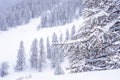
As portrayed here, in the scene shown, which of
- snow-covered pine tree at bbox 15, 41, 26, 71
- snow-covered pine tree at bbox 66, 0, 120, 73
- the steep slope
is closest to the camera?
snow-covered pine tree at bbox 66, 0, 120, 73

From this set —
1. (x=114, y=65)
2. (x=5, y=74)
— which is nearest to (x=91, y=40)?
(x=114, y=65)

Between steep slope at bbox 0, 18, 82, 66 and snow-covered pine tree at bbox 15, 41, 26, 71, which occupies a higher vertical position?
steep slope at bbox 0, 18, 82, 66

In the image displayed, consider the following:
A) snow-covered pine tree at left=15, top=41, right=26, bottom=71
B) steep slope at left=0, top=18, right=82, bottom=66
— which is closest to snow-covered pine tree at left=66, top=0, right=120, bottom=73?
snow-covered pine tree at left=15, top=41, right=26, bottom=71

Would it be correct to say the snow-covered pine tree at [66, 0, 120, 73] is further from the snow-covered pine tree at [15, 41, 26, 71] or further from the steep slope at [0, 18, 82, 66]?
the steep slope at [0, 18, 82, 66]

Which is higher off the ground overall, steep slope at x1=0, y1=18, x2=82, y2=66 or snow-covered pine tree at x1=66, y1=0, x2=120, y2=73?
steep slope at x1=0, y1=18, x2=82, y2=66

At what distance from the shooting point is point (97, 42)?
9836mm

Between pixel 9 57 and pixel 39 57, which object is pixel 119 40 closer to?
pixel 39 57

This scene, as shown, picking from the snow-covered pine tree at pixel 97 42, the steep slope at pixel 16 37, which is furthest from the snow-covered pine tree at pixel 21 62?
the snow-covered pine tree at pixel 97 42

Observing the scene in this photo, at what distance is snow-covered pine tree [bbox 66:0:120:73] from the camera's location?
32.5ft

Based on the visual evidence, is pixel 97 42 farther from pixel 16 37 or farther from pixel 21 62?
pixel 16 37

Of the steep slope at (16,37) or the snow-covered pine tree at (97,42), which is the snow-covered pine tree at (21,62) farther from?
the snow-covered pine tree at (97,42)

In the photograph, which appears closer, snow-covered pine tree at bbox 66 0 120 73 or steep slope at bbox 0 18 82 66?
snow-covered pine tree at bbox 66 0 120 73

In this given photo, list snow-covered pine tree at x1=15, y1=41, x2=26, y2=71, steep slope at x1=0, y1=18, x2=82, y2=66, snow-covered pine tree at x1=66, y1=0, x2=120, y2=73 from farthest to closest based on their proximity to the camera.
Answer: steep slope at x1=0, y1=18, x2=82, y2=66 → snow-covered pine tree at x1=15, y1=41, x2=26, y2=71 → snow-covered pine tree at x1=66, y1=0, x2=120, y2=73

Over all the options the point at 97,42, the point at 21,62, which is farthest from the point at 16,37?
the point at 97,42
